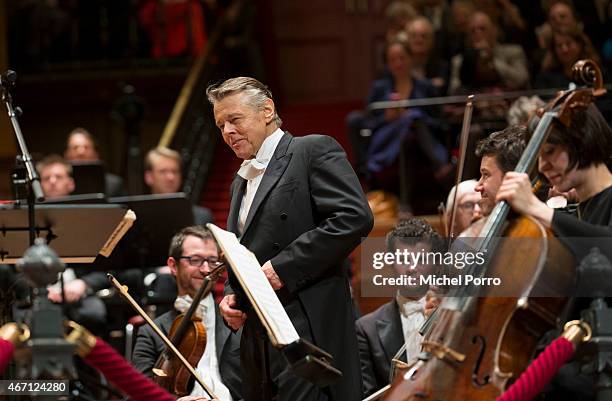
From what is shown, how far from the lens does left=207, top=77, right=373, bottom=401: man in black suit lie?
4.35 metres

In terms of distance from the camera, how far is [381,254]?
14.2 ft

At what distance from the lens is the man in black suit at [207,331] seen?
529 centimetres

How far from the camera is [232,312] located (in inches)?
174

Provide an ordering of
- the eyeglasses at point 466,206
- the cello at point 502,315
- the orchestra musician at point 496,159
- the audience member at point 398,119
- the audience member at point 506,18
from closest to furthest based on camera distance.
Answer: the cello at point 502,315, the orchestra musician at point 496,159, the eyeglasses at point 466,206, the audience member at point 398,119, the audience member at point 506,18

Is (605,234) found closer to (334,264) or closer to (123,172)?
(334,264)

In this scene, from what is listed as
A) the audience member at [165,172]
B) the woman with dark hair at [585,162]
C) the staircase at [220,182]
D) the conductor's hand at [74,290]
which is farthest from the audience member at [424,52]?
the woman with dark hair at [585,162]

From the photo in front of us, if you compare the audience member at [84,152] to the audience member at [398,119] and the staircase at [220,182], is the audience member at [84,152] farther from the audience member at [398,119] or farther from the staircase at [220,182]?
the audience member at [398,119]

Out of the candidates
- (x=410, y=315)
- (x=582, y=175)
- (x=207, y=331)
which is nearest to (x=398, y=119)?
(x=207, y=331)

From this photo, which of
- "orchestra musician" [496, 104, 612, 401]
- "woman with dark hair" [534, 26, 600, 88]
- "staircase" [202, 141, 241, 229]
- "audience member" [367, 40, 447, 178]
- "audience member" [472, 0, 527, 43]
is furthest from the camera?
"staircase" [202, 141, 241, 229]

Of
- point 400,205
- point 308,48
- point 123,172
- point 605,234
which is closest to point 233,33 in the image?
point 308,48

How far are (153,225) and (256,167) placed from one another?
8.42ft

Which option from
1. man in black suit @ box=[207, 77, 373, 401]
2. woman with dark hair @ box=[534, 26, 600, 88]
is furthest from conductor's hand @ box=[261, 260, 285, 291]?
woman with dark hair @ box=[534, 26, 600, 88]

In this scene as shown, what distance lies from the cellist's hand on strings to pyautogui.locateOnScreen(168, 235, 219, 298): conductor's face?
7.41 ft

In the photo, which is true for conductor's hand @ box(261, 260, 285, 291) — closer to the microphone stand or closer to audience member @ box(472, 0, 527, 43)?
the microphone stand
